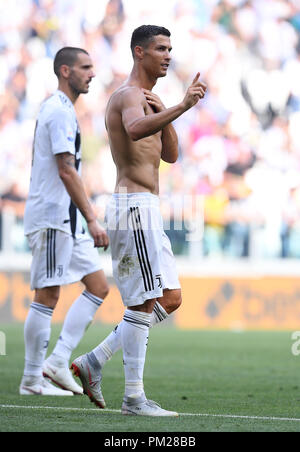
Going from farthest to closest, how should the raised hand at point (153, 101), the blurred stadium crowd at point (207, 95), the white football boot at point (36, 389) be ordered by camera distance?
the blurred stadium crowd at point (207, 95), the white football boot at point (36, 389), the raised hand at point (153, 101)

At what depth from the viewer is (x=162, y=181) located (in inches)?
677

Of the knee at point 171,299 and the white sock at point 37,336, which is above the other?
the knee at point 171,299

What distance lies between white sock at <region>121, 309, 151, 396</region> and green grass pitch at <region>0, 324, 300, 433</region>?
222mm

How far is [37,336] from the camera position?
20.4 ft

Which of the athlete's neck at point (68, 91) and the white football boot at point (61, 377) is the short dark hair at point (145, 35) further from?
the white football boot at point (61, 377)

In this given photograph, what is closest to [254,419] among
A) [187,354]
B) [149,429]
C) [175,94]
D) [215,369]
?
[149,429]

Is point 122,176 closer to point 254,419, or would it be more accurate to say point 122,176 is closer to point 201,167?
point 254,419

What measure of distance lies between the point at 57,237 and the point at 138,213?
57.0 inches

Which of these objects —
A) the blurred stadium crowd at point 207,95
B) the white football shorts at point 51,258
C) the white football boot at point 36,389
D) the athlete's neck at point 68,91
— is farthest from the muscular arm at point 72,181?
the blurred stadium crowd at point 207,95

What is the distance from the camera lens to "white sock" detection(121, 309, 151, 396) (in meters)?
4.89

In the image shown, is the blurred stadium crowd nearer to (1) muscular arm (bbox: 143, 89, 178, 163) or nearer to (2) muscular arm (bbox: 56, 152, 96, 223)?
(2) muscular arm (bbox: 56, 152, 96, 223)

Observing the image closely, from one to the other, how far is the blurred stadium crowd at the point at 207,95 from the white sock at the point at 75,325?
32.0ft

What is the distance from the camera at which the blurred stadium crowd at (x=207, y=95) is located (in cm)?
1716
